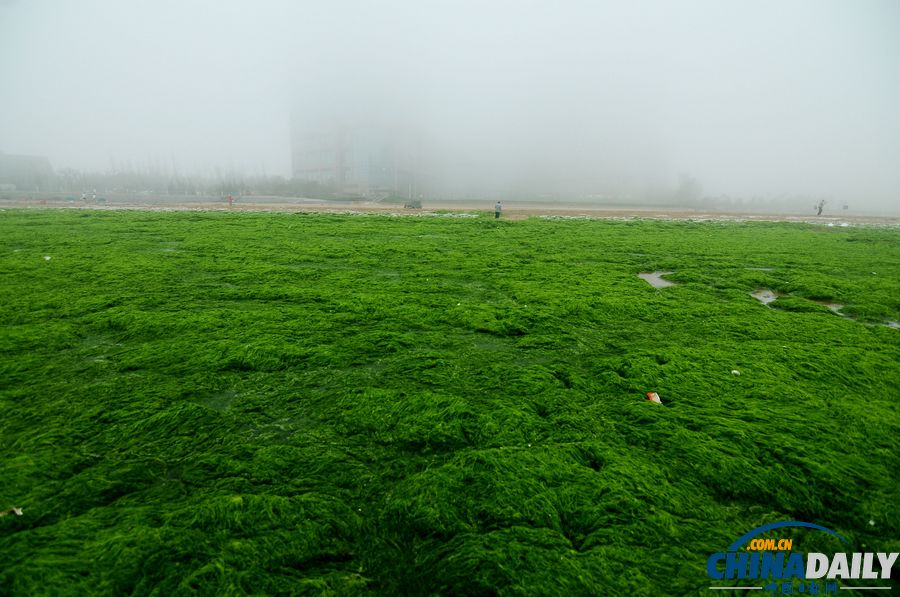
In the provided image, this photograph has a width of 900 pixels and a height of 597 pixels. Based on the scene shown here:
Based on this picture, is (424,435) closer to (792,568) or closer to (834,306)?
(792,568)

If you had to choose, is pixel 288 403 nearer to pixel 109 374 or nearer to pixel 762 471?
pixel 109 374

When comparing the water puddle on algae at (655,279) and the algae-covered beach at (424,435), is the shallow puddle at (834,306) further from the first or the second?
the water puddle on algae at (655,279)

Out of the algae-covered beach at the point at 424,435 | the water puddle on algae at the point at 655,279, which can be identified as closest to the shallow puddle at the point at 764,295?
the algae-covered beach at the point at 424,435

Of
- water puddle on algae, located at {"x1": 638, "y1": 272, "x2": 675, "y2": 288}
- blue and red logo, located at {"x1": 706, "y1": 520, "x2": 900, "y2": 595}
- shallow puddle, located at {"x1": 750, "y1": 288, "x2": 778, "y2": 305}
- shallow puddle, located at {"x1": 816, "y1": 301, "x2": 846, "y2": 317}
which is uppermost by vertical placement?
water puddle on algae, located at {"x1": 638, "y1": 272, "x2": 675, "y2": 288}

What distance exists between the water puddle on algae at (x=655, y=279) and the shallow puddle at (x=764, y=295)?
1.21 meters

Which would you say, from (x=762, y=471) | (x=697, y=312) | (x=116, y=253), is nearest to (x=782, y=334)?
(x=697, y=312)

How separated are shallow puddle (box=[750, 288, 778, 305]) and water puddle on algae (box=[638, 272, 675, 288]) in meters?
1.21

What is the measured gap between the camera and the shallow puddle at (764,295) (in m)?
6.09

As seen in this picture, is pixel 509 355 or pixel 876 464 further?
pixel 509 355

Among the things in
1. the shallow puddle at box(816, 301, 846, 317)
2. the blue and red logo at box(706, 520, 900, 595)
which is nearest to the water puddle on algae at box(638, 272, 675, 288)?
the shallow puddle at box(816, 301, 846, 317)

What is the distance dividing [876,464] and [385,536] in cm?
309

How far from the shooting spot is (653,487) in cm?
228

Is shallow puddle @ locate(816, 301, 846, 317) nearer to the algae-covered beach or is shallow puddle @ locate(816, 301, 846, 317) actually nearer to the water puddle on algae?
the algae-covered beach

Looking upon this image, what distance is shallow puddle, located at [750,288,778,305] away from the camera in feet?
20.0
